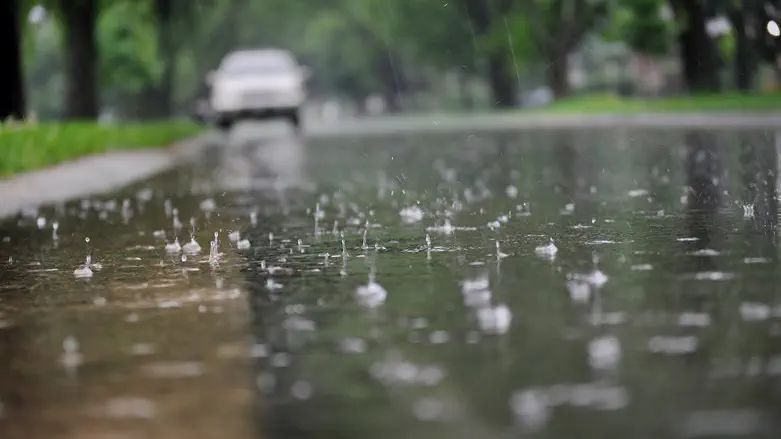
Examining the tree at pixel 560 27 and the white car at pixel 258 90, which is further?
the tree at pixel 560 27

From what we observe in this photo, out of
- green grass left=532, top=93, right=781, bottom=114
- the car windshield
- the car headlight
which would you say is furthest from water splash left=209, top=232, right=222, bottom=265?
the car windshield

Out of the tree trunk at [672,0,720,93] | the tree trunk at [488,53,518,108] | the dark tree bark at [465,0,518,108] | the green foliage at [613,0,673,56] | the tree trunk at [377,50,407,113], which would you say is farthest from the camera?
the tree trunk at [377,50,407,113]

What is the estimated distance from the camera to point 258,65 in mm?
39406

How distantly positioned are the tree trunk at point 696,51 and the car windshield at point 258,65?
10255 millimetres

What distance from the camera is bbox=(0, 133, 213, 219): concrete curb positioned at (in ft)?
51.2

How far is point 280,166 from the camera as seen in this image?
72.4ft

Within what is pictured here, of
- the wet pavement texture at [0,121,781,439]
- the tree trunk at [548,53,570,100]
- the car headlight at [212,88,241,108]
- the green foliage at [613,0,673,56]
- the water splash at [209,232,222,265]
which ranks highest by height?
the green foliage at [613,0,673,56]

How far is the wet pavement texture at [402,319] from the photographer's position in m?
4.43

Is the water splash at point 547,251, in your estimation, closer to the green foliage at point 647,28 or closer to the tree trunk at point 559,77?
the green foliage at point 647,28

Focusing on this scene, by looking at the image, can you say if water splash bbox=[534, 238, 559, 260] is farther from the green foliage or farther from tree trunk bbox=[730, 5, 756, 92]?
the green foliage

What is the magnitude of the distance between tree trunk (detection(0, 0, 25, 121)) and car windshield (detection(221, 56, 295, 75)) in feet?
49.0

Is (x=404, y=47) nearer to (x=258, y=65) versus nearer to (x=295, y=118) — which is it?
(x=295, y=118)

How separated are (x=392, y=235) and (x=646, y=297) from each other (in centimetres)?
376

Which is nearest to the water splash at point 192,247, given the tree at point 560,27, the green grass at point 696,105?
the green grass at point 696,105
